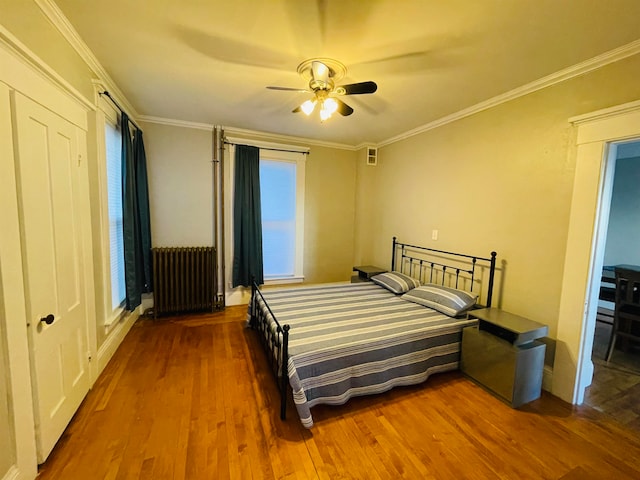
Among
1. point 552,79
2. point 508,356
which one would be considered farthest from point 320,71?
point 508,356

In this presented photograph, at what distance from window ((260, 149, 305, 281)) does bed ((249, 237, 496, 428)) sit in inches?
45.6

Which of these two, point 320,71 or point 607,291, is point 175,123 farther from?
point 607,291

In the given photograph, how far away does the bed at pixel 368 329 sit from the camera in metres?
2.01

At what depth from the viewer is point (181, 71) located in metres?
2.38

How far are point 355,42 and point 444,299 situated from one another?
7.85ft

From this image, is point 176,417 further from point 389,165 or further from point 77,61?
point 389,165

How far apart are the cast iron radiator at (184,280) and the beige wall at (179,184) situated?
7.9 inches

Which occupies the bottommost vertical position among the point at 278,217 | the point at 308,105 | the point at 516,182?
the point at 278,217

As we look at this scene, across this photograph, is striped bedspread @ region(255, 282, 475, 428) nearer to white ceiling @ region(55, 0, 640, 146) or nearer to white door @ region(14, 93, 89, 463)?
white door @ region(14, 93, 89, 463)

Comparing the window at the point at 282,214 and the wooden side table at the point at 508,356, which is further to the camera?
the window at the point at 282,214

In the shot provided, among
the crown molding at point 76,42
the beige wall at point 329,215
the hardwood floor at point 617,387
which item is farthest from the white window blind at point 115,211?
the hardwood floor at point 617,387

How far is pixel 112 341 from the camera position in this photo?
273 cm

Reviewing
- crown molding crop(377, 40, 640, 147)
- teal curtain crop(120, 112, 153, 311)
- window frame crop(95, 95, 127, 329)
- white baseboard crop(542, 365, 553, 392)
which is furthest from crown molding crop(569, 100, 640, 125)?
teal curtain crop(120, 112, 153, 311)

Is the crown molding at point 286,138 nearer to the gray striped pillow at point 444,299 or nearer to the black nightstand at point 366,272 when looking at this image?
the black nightstand at point 366,272
